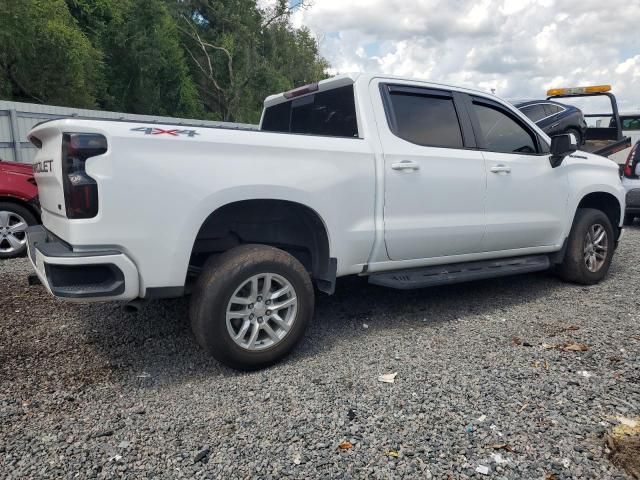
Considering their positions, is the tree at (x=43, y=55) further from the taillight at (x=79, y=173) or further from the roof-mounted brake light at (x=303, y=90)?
the taillight at (x=79, y=173)

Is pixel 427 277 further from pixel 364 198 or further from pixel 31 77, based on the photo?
pixel 31 77

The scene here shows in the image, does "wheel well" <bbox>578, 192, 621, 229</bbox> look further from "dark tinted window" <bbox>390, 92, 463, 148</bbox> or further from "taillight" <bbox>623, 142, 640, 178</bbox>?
"taillight" <bbox>623, 142, 640, 178</bbox>

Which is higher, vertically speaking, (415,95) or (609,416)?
(415,95)

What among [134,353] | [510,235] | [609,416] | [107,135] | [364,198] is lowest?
[134,353]

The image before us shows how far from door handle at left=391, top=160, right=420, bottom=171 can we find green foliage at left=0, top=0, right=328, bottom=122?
15740 millimetres

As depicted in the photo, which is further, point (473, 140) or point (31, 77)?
point (31, 77)

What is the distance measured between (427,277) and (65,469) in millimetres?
2726

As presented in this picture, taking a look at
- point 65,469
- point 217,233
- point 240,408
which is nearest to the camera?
point 65,469

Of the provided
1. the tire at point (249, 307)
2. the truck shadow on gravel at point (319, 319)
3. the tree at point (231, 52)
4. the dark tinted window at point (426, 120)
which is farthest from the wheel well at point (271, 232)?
the tree at point (231, 52)

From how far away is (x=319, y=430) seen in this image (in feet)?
8.42

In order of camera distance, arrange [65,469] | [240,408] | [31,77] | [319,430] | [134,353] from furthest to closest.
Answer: [31,77] → [134,353] → [240,408] → [319,430] → [65,469]

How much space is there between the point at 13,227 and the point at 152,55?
66.8 feet

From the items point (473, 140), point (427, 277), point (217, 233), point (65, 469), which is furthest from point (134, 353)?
point (473, 140)

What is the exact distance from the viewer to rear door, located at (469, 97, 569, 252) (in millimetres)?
4344
